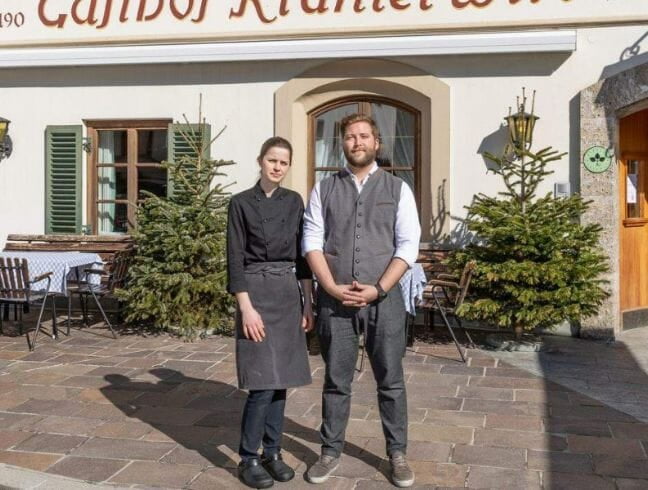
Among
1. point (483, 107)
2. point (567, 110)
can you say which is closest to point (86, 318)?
point (483, 107)

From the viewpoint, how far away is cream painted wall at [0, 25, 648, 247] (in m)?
8.06

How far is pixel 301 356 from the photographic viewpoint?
13.3ft

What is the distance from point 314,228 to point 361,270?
317 mm

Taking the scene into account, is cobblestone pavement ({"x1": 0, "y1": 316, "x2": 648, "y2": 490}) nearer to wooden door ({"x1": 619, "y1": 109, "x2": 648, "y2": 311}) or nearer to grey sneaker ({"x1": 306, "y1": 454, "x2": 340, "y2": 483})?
grey sneaker ({"x1": 306, "y1": 454, "x2": 340, "y2": 483})

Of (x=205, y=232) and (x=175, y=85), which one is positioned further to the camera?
(x=175, y=85)

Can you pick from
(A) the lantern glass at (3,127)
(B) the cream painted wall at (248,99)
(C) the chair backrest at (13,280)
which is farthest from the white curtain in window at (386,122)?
(A) the lantern glass at (3,127)

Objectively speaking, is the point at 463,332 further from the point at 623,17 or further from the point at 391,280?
the point at 391,280

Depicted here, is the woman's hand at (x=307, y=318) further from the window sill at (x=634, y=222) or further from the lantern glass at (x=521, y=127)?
the window sill at (x=634, y=222)

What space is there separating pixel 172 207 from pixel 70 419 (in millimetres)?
2908

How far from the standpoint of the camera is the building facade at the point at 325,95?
798 centimetres

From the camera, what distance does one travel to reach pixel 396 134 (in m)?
8.77

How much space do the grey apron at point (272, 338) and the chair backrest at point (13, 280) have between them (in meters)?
4.00

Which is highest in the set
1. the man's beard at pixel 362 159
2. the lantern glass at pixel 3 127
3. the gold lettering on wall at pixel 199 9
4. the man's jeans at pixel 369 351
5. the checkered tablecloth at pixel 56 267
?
the gold lettering on wall at pixel 199 9

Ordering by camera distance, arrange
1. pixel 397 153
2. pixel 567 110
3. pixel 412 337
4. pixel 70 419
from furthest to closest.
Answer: pixel 397 153 → pixel 567 110 → pixel 412 337 → pixel 70 419
